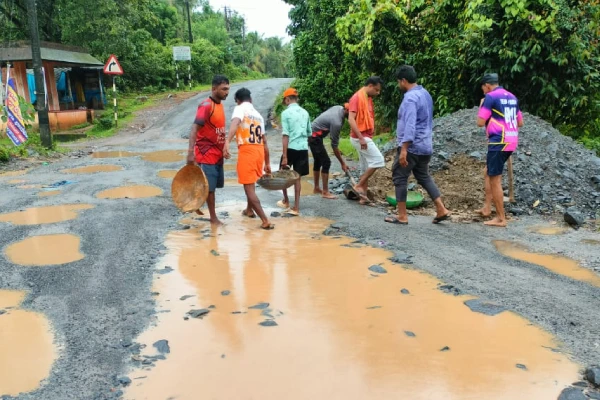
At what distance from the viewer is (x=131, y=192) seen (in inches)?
315

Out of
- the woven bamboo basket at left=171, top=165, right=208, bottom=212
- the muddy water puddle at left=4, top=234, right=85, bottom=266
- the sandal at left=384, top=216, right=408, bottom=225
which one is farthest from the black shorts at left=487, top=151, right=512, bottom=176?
the muddy water puddle at left=4, top=234, right=85, bottom=266

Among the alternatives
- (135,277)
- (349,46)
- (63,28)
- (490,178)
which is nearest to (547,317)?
(490,178)

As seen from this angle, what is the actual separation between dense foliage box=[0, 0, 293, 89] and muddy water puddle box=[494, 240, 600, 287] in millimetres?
16032

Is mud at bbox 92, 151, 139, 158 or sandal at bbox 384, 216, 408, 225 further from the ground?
mud at bbox 92, 151, 139, 158

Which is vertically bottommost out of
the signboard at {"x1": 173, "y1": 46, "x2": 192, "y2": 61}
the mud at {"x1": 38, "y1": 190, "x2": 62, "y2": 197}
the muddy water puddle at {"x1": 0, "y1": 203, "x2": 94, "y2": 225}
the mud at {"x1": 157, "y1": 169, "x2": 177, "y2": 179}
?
the muddy water puddle at {"x1": 0, "y1": 203, "x2": 94, "y2": 225}

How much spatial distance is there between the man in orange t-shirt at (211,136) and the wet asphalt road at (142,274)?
85 centimetres

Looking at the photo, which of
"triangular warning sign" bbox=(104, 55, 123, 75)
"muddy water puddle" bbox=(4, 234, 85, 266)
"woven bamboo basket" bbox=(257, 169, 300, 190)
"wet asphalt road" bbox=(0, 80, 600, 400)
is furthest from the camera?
"triangular warning sign" bbox=(104, 55, 123, 75)

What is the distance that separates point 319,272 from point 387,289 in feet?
2.30

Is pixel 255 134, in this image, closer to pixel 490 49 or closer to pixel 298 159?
pixel 298 159

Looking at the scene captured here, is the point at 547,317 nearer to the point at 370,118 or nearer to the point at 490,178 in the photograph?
the point at 490,178

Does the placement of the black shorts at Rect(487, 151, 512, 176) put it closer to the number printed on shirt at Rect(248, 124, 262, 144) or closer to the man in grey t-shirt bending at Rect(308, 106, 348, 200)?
the man in grey t-shirt bending at Rect(308, 106, 348, 200)

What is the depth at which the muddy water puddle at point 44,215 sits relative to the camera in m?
6.32

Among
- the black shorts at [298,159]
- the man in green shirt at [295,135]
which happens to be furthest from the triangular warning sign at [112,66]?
the black shorts at [298,159]

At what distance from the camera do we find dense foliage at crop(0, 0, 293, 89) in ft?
69.6
